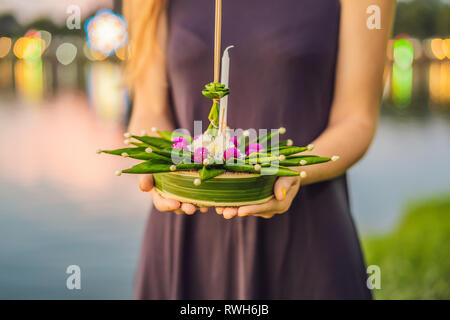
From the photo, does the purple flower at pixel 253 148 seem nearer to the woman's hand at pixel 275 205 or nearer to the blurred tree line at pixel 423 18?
the woman's hand at pixel 275 205

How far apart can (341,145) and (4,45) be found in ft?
141

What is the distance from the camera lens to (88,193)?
5.13 m

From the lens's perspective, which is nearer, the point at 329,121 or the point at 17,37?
the point at 329,121

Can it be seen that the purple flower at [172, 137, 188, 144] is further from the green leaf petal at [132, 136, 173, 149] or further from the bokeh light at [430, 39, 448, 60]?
the bokeh light at [430, 39, 448, 60]

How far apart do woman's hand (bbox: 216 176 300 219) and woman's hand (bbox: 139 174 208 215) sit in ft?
0.18

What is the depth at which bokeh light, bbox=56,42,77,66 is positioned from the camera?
33250 mm

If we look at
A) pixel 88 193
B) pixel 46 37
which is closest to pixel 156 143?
pixel 88 193

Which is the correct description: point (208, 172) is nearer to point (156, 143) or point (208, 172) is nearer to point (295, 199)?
point (156, 143)

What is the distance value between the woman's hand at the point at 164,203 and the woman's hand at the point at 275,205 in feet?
0.18

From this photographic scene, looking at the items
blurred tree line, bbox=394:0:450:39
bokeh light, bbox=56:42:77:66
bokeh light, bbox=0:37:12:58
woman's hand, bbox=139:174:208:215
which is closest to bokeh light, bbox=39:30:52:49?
bokeh light, bbox=56:42:77:66
